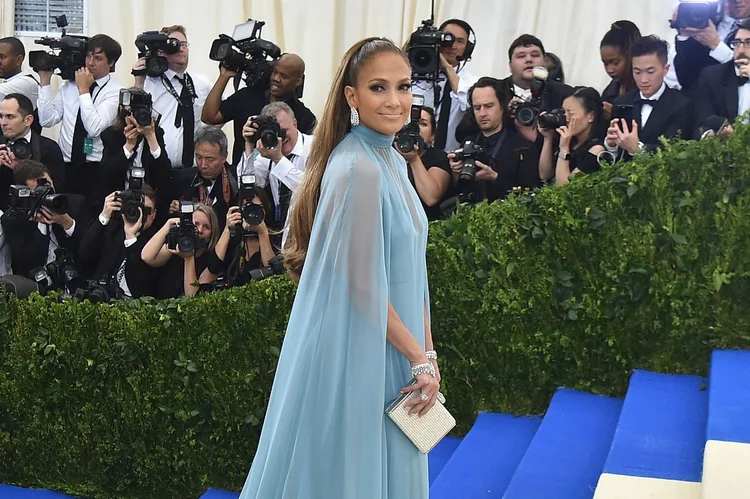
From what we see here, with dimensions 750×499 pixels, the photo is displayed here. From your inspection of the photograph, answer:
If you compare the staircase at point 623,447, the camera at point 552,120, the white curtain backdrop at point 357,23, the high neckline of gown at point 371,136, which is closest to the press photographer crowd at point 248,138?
the camera at point 552,120

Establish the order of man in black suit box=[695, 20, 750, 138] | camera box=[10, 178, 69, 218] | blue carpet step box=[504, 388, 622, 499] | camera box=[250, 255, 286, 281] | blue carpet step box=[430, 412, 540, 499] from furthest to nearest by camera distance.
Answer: camera box=[10, 178, 69, 218]
camera box=[250, 255, 286, 281]
man in black suit box=[695, 20, 750, 138]
blue carpet step box=[430, 412, 540, 499]
blue carpet step box=[504, 388, 622, 499]

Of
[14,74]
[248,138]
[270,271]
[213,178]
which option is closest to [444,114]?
[248,138]

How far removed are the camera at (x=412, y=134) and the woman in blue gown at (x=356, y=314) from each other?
7.60 feet

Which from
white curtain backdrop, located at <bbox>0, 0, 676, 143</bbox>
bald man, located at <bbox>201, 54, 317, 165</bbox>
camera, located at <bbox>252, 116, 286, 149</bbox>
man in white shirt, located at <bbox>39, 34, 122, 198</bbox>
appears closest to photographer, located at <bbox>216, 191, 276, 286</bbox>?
camera, located at <bbox>252, 116, 286, 149</bbox>

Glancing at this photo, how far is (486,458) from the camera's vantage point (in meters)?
4.15

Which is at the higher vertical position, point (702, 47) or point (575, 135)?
point (702, 47)

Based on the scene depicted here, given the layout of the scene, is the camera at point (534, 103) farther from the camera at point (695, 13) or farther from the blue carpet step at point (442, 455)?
the blue carpet step at point (442, 455)

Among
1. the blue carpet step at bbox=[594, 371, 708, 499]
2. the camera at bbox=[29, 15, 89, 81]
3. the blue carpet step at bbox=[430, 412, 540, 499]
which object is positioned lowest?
the blue carpet step at bbox=[430, 412, 540, 499]

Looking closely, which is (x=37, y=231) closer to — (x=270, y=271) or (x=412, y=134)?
(x=270, y=271)

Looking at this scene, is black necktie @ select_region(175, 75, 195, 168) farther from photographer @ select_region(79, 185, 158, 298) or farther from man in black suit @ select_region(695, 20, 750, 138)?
man in black suit @ select_region(695, 20, 750, 138)

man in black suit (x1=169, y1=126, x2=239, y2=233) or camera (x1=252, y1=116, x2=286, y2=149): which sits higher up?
camera (x1=252, y1=116, x2=286, y2=149)

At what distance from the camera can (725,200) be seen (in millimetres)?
4164

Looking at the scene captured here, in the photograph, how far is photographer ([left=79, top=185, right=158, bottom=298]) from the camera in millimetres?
5664

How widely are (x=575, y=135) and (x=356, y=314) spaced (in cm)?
292
